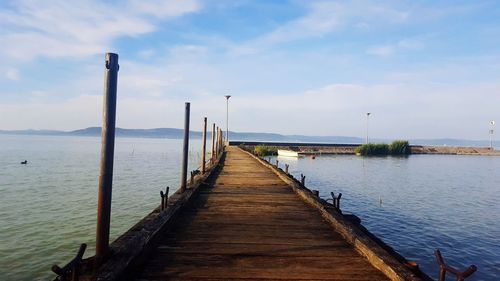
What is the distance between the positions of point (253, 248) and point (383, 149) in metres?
67.5

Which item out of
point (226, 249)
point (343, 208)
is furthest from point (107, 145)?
point (343, 208)

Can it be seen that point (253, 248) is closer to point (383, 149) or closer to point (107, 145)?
point (107, 145)

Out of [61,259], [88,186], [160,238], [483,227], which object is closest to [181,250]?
[160,238]

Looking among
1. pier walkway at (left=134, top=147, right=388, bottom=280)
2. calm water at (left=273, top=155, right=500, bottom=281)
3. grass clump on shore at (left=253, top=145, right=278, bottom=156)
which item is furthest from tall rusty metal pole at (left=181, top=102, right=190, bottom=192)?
grass clump on shore at (left=253, top=145, right=278, bottom=156)

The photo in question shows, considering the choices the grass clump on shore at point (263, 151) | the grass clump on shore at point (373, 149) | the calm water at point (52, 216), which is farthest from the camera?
the grass clump on shore at point (373, 149)

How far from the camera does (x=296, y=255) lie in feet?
15.6

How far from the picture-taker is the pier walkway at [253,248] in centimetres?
408

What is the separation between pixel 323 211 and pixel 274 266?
3288 millimetres

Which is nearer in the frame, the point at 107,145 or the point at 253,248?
the point at 107,145

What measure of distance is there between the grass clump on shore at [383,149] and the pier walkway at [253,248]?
60.1m

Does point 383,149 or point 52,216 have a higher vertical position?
point 383,149

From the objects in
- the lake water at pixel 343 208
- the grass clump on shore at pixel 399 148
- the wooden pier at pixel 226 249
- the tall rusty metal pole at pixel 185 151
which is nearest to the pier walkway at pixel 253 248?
the wooden pier at pixel 226 249

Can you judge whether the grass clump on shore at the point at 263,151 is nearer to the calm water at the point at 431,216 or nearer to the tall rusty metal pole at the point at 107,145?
the calm water at the point at 431,216

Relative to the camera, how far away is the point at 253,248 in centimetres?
502
